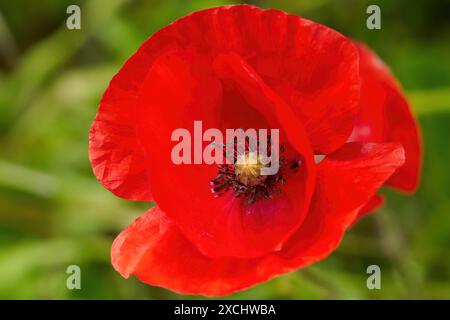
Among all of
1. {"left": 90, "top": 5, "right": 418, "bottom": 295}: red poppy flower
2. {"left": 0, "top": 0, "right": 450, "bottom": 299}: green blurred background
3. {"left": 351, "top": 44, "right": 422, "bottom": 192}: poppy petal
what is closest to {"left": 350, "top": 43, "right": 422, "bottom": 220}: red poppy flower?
{"left": 351, "top": 44, "right": 422, "bottom": 192}: poppy petal

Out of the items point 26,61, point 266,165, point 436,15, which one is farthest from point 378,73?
point 26,61

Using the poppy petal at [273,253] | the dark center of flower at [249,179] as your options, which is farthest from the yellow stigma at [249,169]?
the poppy petal at [273,253]

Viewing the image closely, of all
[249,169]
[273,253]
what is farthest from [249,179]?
[273,253]

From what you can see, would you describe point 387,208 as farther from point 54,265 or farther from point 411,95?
point 54,265

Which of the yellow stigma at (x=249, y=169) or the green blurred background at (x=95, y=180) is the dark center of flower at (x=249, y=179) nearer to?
the yellow stigma at (x=249, y=169)

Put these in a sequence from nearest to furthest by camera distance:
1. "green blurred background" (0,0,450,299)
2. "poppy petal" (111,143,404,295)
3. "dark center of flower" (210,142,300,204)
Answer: "poppy petal" (111,143,404,295), "dark center of flower" (210,142,300,204), "green blurred background" (0,0,450,299)

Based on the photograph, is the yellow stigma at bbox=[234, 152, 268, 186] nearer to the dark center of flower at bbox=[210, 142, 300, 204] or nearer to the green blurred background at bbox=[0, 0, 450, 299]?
the dark center of flower at bbox=[210, 142, 300, 204]
